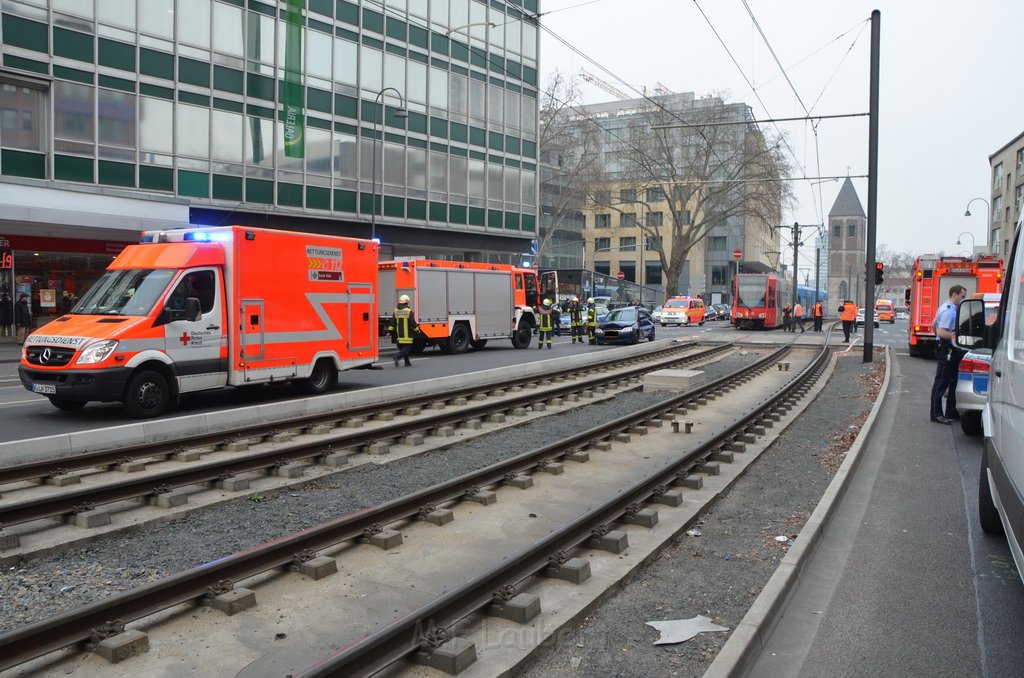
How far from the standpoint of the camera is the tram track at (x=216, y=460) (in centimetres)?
642

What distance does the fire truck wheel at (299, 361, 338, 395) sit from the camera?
47.1 feet

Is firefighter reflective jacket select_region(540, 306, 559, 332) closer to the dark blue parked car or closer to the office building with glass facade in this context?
the dark blue parked car

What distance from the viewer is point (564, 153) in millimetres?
60094

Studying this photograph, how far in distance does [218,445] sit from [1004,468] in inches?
303

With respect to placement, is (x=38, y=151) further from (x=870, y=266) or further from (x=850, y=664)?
(x=850, y=664)

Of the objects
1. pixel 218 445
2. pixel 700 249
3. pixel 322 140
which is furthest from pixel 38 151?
pixel 700 249

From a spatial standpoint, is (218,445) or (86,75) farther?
(86,75)

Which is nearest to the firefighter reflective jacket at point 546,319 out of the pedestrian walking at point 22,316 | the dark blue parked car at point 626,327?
the dark blue parked car at point 626,327

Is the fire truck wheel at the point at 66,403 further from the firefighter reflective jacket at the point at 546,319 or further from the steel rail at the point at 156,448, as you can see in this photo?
the firefighter reflective jacket at the point at 546,319

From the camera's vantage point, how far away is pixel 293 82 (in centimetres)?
3080

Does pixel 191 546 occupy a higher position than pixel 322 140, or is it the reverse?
pixel 322 140

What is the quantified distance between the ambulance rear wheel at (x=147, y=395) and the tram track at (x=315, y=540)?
587cm

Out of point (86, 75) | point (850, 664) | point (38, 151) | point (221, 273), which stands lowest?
point (850, 664)

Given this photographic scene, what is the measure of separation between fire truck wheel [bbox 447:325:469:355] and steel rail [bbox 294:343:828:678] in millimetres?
18138
